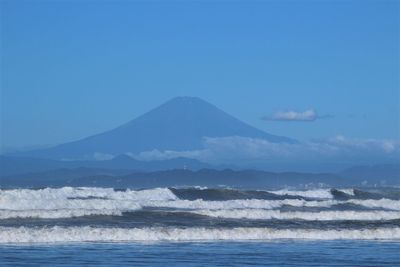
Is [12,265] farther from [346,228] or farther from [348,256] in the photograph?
[346,228]

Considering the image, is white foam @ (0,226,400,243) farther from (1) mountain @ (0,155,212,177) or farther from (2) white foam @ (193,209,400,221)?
(1) mountain @ (0,155,212,177)

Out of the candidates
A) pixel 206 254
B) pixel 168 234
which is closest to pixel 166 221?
pixel 168 234

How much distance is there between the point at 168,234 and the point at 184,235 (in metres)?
0.53

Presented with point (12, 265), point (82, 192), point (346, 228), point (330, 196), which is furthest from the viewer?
point (330, 196)

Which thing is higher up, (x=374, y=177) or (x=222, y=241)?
(x=374, y=177)

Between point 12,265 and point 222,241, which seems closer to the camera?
point 12,265

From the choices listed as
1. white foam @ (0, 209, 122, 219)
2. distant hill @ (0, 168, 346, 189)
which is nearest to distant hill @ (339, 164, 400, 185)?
distant hill @ (0, 168, 346, 189)

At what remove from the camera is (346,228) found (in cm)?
2833

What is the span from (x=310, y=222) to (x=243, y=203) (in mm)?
8967

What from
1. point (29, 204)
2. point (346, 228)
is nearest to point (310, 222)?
point (346, 228)

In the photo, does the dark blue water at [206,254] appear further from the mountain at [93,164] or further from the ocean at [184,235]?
the mountain at [93,164]

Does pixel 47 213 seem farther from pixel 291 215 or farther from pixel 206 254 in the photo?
pixel 206 254

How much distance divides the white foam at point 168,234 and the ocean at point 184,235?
0.03 m

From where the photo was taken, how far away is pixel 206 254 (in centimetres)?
2192
